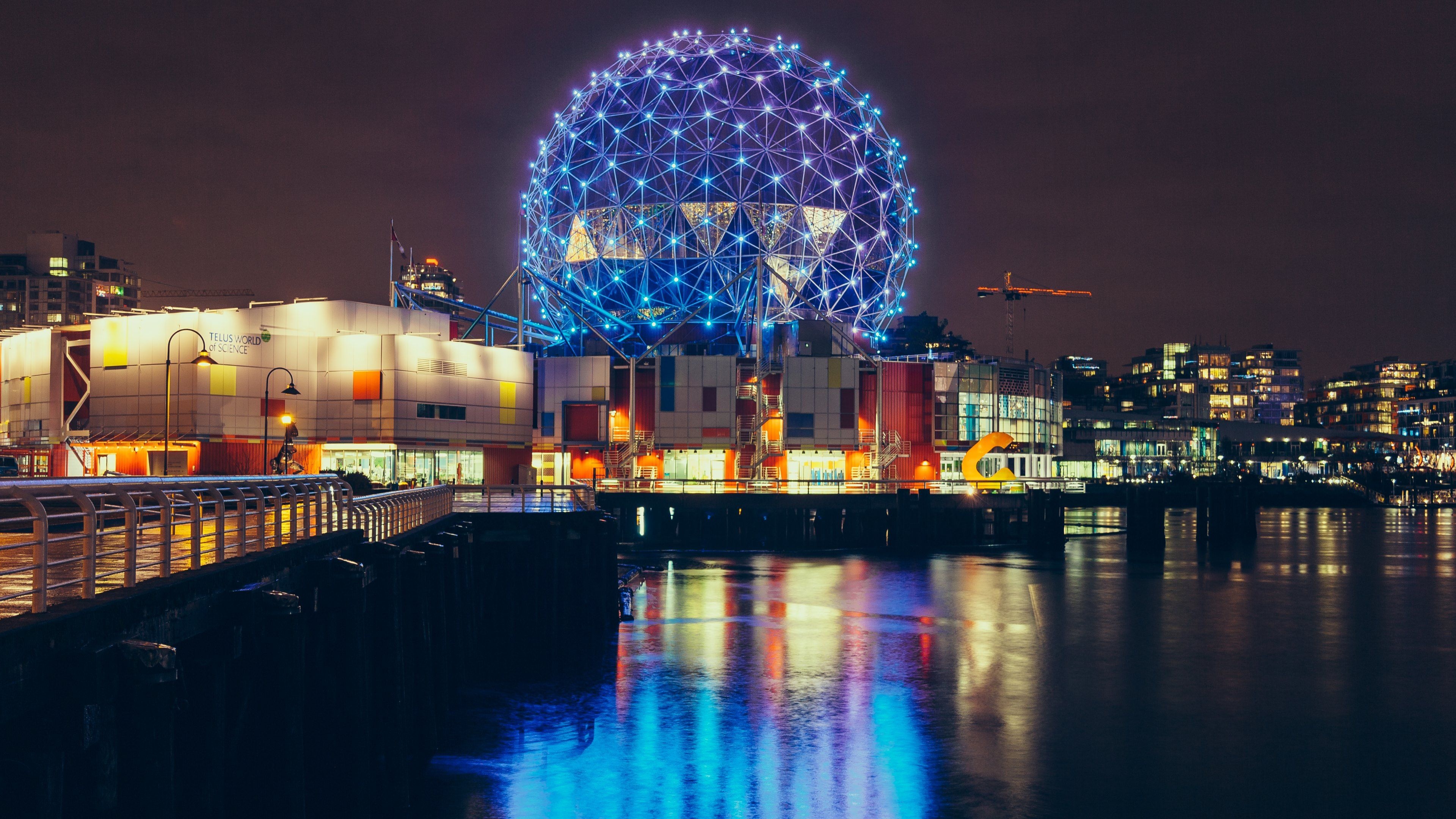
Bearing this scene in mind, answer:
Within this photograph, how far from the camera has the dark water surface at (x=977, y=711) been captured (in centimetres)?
2384

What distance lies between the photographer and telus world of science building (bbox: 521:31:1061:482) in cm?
8450

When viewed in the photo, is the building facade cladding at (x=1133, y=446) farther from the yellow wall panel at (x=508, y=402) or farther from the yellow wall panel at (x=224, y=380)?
the yellow wall panel at (x=224, y=380)

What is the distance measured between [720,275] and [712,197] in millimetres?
5320

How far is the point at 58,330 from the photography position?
73.6m

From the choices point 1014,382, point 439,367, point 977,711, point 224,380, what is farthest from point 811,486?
point 977,711

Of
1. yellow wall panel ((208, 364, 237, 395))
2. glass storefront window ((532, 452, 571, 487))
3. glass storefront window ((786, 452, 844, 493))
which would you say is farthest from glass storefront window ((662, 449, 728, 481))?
yellow wall panel ((208, 364, 237, 395))

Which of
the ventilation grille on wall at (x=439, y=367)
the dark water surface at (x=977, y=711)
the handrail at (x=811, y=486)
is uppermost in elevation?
the ventilation grille on wall at (x=439, y=367)

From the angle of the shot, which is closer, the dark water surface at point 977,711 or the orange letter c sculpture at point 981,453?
the dark water surface at point 977,711

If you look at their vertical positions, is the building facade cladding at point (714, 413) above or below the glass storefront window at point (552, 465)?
above

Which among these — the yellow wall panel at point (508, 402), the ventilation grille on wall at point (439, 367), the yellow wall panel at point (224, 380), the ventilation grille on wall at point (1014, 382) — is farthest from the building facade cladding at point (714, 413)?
the yellow wall panel at point (224, 380)

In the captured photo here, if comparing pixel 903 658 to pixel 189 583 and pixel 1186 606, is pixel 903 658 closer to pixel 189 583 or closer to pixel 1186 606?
pixel 1186 606

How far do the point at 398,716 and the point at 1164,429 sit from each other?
172637mm

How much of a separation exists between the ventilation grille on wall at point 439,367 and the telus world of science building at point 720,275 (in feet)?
30.9

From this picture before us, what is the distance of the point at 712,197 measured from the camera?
275 ft
